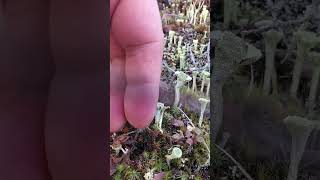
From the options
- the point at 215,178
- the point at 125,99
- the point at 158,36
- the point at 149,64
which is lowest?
the point at 215,178

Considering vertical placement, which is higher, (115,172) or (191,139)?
(191,139)

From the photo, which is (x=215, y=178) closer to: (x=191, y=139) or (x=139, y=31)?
(x=191, y=139)

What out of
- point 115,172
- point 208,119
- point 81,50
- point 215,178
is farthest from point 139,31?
point 215,178

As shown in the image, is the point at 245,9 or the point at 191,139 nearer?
the point at 191,139

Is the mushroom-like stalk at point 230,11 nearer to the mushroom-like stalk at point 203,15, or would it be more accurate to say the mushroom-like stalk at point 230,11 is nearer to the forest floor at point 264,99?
the forest floor at point 264,99

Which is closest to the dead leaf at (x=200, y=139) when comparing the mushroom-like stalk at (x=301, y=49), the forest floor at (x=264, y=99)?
the forest floor at (x=264, y=99)

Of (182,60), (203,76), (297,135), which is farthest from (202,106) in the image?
(297,135)

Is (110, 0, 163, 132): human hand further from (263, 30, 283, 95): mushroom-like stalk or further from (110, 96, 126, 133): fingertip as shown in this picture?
(263, 30, 283, 95): mushroom-like stalk

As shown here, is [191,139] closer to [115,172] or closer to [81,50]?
[115,172]

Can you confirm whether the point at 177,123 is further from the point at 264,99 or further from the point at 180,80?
the point at 264,99
